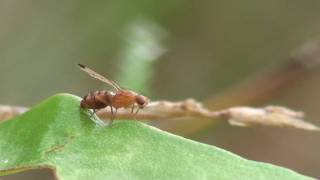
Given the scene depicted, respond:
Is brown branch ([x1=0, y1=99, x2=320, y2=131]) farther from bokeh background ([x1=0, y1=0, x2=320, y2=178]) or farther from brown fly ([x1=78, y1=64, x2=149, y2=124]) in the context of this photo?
bokeh background ([x1=0, y1=0, x2=320, y2=178])

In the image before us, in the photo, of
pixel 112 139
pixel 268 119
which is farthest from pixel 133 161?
pixel 268 119

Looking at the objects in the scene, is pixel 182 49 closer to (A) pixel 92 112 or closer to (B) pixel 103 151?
(A) pixel 92 112

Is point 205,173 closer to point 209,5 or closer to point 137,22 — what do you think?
point 137,22

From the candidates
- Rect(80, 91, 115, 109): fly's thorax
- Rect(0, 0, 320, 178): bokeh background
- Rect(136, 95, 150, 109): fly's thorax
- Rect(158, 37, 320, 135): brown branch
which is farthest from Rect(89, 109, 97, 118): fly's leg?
Rect(0, 0, 320, 178): bokeh background

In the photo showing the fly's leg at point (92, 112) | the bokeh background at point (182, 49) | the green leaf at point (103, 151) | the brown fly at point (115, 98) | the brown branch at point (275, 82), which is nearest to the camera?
the green leaf at point (103, 151)

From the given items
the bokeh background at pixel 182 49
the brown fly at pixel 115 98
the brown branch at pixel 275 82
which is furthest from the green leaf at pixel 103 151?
the bokeh background at pixel 182 49

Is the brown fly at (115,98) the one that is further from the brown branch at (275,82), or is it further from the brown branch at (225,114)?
the brown branch at (275,82)
